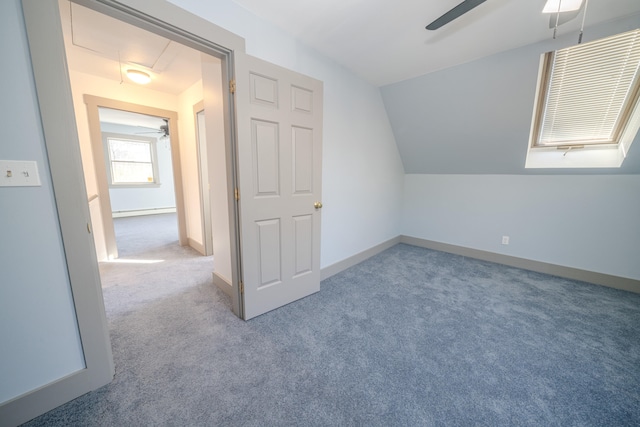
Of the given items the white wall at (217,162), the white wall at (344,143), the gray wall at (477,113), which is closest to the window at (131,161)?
the white wall at (217,162)

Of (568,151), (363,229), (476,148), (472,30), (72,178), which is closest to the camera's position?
(72,178)

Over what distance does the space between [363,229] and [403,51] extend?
217cm

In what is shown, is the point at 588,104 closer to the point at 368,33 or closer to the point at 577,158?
the point at 577,158

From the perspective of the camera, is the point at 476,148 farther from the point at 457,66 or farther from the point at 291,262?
the point at 291,262

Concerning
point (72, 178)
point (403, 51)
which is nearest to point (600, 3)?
point (403, 51)

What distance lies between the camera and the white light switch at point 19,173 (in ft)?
3.46

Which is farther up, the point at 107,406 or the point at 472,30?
the point at 472,30

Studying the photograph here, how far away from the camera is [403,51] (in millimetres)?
2330

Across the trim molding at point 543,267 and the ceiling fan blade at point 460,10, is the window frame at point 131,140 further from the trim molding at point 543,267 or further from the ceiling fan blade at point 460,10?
the trim molding at point 543,267

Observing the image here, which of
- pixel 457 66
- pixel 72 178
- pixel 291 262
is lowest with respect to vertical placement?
pixel 291 262

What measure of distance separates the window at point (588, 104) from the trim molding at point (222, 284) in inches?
156

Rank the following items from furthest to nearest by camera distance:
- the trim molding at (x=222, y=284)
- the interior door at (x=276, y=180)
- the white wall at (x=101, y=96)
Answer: the white wall at (x=101, y=96), the trim molding at (x=222, y=284), the interior door at (x=276, y=180)

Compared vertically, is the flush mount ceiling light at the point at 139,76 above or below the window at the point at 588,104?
above

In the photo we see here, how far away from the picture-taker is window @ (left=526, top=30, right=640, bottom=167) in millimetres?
2109
